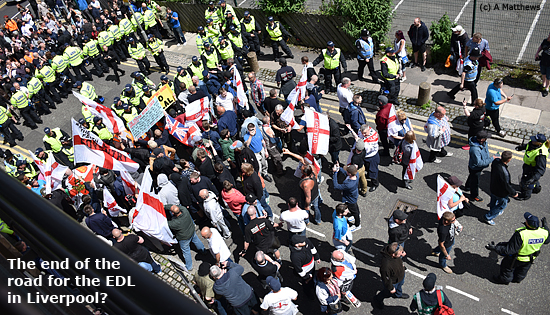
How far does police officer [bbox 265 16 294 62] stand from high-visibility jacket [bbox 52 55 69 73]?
905 cm

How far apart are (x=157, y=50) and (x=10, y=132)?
23.0ft

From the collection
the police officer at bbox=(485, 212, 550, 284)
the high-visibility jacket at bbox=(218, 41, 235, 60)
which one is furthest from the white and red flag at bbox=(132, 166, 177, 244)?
the high-visibility jacket at bbox=(218, 41, 235, 60)

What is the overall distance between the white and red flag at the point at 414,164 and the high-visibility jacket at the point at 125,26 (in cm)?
1480

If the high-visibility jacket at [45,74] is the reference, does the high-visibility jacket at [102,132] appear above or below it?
below

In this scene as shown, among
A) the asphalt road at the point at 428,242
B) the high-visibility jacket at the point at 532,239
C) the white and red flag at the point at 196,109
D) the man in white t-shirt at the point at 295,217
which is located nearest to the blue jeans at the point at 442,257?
the asphalt road at the point at 428,242

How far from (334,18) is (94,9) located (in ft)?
47.2

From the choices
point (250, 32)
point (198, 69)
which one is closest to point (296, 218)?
point (198, 69)

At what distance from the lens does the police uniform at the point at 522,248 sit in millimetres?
7436

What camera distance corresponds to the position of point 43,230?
126cm

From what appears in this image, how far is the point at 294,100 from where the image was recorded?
460 inches

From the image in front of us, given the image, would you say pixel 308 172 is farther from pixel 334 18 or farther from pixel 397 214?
pixel 334 18

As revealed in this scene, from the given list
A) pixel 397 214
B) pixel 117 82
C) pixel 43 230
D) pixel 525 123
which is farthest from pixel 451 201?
pixel 117 82

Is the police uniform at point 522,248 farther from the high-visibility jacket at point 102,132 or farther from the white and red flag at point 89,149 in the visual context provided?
the high-visibility jacket at point 102,132

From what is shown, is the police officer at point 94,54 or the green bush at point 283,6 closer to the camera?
the green bush at point 283,6
